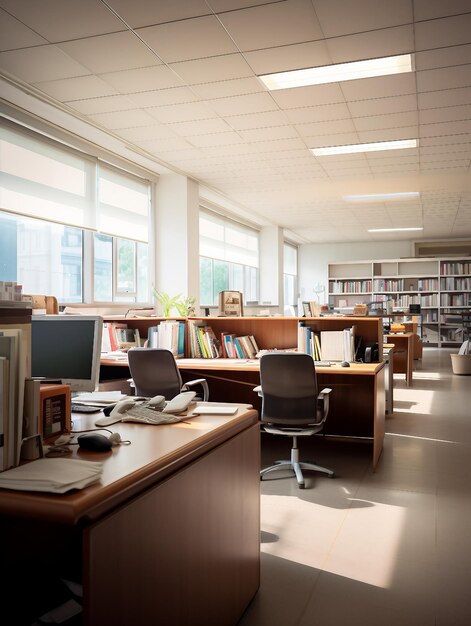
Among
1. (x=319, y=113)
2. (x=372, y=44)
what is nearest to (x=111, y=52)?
(x=372, y=44)

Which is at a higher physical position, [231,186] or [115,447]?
[231,186]

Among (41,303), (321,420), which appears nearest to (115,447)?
(321,420)

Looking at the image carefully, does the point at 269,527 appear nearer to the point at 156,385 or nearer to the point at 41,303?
the point at 156,385

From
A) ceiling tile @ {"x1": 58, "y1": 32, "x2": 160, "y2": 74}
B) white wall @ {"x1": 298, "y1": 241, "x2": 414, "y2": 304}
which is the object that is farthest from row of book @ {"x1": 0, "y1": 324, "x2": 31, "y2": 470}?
white wall @ {"x1": 298, "y1": 241, "x2": 414, "y2": 304}

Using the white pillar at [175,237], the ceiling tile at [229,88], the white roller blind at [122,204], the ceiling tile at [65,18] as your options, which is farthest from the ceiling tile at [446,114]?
the white roller blind at [122,204]

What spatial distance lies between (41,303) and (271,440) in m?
2.34

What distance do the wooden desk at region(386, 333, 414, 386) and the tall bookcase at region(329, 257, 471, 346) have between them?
5.83 m

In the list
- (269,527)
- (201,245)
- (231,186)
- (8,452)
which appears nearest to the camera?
(8,452)

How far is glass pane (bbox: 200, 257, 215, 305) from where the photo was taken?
10.2 meters

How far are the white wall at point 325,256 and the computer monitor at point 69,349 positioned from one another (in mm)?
13237

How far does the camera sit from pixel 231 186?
8.79 metres

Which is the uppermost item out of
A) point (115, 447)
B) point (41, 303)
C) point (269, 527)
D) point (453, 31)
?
point (453, 31)

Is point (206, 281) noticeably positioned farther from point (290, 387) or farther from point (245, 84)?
point (290, 387)

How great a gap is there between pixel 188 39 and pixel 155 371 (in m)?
2.45
